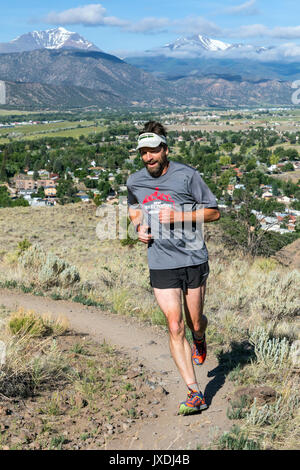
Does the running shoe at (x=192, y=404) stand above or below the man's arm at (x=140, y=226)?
below

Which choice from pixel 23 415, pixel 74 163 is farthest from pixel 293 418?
pixel 74 163

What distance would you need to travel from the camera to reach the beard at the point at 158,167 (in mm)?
3103

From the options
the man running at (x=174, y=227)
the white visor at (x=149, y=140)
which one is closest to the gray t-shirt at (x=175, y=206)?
the man running at (x=174, y=227)

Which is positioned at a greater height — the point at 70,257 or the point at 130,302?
the point at 130,302

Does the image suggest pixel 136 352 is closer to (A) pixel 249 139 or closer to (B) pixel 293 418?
(B) pixel 293 418

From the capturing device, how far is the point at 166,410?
3.22 meters

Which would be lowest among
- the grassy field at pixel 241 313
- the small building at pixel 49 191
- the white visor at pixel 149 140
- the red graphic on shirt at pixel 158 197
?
the small building at pixel 49 191

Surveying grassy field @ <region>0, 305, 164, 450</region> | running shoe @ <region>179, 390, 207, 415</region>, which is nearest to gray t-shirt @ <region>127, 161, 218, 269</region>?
running shoe @ <region>179, 390, 207, 415</region>

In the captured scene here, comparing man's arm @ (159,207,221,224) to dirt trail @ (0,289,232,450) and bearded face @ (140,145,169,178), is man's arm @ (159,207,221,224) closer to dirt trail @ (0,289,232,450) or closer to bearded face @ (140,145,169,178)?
bearded face @ (140,145,169,178)

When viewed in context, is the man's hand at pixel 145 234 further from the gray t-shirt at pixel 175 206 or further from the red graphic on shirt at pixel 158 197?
the red graphic on shirt at pixel 158 197

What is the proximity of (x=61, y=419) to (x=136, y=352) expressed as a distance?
54.3 inches

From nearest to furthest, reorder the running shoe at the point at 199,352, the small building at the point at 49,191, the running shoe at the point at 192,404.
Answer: the running shoe at the point at 192,404 → the running shoe at the point at 199,352 → the small building at the point at 49,191

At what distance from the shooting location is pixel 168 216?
3055 millimetres

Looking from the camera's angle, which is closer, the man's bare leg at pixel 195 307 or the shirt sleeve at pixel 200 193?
the shirt sleeve at pixel 200 193
